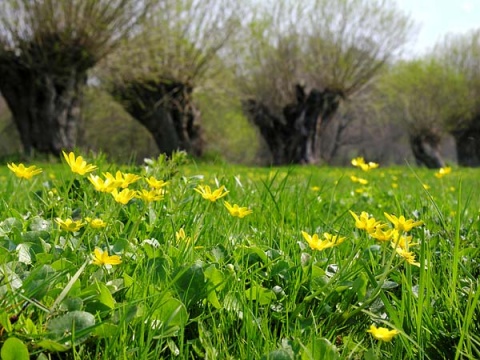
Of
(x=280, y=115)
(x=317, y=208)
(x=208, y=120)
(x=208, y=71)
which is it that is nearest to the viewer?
(x=317, y=208)

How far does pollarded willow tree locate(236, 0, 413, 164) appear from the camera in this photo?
19391 mm

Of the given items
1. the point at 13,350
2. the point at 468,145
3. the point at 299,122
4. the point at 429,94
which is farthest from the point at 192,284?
the point at 468,145

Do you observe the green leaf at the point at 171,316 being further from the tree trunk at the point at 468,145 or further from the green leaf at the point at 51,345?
the tree trunk at the point at 468,145

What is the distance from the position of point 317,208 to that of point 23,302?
1.82m

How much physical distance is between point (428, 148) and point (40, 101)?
74.2 feet

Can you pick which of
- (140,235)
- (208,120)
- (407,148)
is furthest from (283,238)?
(407,148)

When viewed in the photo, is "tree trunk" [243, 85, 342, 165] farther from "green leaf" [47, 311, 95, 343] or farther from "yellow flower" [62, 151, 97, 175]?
"green leaf" [47, 311, 95, 343]

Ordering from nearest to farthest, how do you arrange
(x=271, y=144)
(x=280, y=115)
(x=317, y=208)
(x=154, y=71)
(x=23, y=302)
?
(x=23, y=302) < (x=317, y=208) < (x=154, y=71) < (x=280, y=115) < (x=271, y=144)

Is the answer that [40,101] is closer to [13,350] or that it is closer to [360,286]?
[360,286]

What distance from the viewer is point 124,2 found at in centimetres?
1281

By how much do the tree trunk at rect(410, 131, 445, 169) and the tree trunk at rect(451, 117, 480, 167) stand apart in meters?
1.17

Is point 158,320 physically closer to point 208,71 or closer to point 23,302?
point 23,302

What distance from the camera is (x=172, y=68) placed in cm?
1647

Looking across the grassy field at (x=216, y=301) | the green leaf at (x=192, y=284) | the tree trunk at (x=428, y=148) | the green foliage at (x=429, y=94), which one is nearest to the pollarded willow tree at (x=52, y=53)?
the grassy field at (x=216, y=301)
